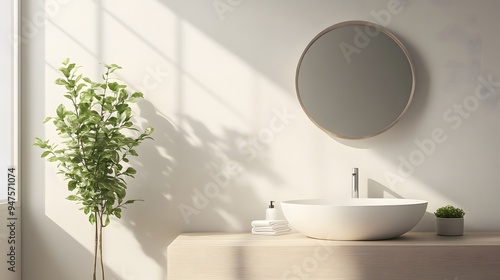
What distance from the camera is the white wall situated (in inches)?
127

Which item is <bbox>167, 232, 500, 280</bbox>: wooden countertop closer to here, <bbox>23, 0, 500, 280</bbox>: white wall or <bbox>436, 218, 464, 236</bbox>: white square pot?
<bbox>436, 218, 464, 236</bbox>: white square pot

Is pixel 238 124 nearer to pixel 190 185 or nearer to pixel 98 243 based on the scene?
pixel 190 185

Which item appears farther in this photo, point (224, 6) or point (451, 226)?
point (224, 6)

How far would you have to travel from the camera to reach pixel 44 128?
10.7ft

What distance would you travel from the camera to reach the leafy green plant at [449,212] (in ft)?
9.89

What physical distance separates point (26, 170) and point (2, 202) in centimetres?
24

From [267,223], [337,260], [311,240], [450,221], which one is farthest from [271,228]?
[450,221]

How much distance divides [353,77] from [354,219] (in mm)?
877

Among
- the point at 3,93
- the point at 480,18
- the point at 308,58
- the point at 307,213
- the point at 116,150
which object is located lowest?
the point at 307,213

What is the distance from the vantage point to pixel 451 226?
2.99m

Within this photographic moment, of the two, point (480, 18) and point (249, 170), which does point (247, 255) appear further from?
point (480, 18)

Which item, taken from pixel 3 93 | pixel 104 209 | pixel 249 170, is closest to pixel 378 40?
pixel 249 170

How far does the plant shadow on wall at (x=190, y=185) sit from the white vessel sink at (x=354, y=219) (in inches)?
17.8

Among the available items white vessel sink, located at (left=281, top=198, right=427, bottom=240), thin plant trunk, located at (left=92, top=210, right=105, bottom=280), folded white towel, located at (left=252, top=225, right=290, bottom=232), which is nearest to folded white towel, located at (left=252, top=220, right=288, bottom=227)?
folded white towel, located at (left=252, top=225, right=290, bottom=232)
